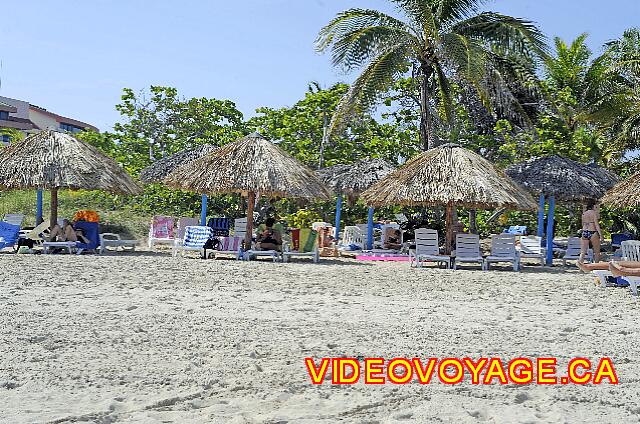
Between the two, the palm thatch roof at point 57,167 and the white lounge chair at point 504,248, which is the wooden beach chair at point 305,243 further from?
the palm thatch roof at point 57,167

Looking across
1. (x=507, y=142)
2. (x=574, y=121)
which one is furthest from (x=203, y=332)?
(x=574, y=121)

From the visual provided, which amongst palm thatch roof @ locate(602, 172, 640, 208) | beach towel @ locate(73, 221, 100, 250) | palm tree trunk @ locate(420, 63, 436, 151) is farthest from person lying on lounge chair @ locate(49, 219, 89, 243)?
palm thatch roof @ locate(602, 172, 640, 208)

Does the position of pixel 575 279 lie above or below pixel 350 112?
below

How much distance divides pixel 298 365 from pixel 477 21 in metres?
13.4

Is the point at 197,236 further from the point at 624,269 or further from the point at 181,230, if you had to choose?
the point at 624,269

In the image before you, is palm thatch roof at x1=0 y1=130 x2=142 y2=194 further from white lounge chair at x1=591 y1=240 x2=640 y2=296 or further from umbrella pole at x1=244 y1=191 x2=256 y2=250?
white lounge chair at x1=591 y1=240 x2=640 y2=296

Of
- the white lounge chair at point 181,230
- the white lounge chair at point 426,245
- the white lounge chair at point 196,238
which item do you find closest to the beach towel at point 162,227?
the white lounge chair at point 181,230

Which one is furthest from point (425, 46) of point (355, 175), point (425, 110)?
point (355, 175)

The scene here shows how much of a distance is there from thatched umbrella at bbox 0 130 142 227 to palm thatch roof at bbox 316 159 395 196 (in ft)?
17.3

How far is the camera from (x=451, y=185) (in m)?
12.9

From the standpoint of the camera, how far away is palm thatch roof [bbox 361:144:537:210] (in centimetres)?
1273

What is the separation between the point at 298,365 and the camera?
16.4 feet

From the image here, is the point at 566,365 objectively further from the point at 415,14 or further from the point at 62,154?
the point at 415,14

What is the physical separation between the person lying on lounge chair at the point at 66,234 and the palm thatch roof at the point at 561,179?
370 inches
